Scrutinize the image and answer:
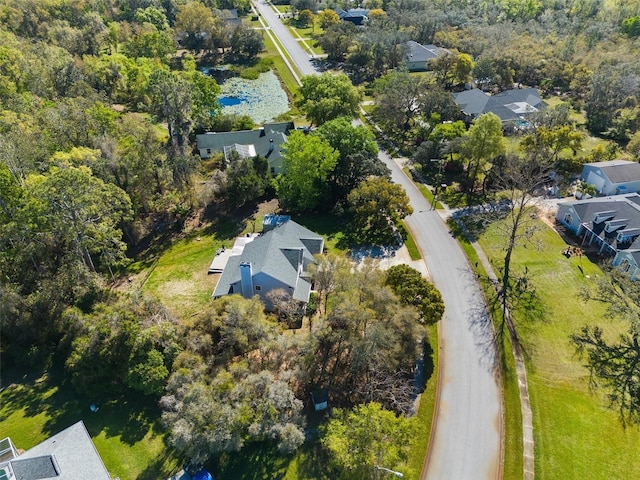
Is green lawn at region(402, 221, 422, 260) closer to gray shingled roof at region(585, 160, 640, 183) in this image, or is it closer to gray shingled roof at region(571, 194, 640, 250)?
gray shingled roof at region(571, 194, 640, 250)

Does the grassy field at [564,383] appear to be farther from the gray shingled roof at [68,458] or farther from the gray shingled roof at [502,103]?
the gray shingled roof at [502,103]

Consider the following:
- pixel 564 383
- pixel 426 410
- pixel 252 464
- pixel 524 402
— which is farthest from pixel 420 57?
pixel 252 464

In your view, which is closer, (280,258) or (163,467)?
(163,467)

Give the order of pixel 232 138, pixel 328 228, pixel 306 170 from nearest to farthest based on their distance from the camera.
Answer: pixel 306 170, pixel 328 228, pixel 232 138

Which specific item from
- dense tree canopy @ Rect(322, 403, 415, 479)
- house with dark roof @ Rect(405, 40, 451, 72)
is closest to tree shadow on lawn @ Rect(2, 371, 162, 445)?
dense tree canopy @ Rect(322, 403, 415, 479)

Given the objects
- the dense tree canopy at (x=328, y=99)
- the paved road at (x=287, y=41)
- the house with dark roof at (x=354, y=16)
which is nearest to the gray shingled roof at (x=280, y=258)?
the dense tree canopy at (x=328, y=99)

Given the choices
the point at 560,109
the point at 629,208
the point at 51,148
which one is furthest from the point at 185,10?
the point at 629,208

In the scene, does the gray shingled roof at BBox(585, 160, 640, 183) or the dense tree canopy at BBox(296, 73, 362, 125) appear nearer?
the gray shingled roof at BBox(585, 160, 640, 183)

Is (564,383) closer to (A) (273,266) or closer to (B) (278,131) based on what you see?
(A) (273,266)
